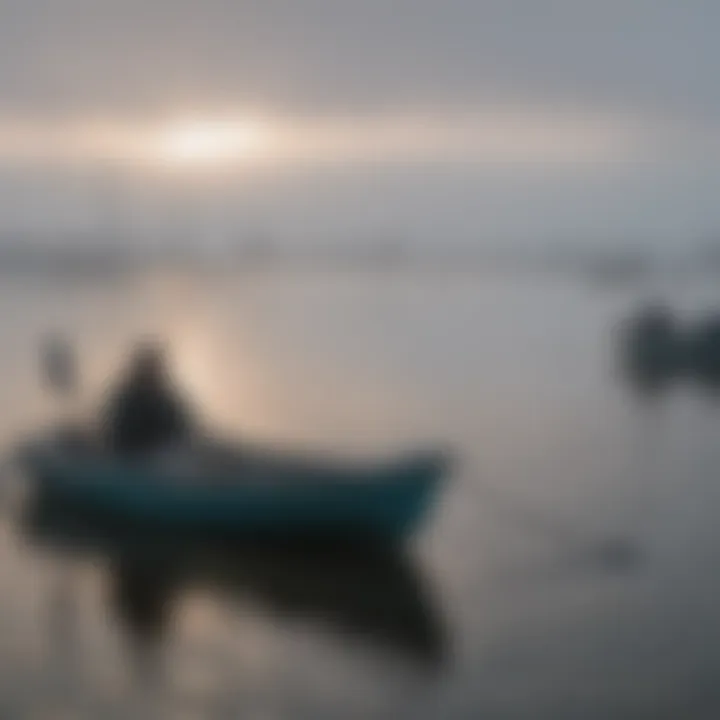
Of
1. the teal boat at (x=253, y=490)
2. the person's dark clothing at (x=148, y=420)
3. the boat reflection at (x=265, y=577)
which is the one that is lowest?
the boat reflection at (x=265, y=577)

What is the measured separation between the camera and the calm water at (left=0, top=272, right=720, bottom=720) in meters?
0.86

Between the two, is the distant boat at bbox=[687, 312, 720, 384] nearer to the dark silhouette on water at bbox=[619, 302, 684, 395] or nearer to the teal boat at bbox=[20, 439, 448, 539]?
the dark silhouette on water at bbox=[619, 302, 684, 395]

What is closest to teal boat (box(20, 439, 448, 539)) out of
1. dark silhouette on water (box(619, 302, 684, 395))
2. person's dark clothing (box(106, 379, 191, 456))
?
person's dark clothing (box(106, 379, 191, 456))

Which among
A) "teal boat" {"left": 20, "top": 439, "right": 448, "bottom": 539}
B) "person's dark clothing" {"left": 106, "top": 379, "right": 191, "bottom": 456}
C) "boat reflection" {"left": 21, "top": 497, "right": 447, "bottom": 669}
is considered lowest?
"boat reflection" {"left": 21, "top": 497, "right": 447, "bottom": 669}

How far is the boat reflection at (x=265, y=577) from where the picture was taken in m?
0.85

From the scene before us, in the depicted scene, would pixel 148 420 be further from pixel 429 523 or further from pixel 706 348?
pixel 706 348

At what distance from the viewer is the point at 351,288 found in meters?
0.87

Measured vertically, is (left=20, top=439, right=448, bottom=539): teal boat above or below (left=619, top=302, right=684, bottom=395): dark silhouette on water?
below

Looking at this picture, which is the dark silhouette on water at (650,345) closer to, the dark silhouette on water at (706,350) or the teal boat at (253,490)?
the dark silhouette on water at (706,350)

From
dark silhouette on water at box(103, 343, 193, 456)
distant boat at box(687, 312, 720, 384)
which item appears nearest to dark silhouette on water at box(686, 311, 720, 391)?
distant boat at box(687, 312, 720, 384)

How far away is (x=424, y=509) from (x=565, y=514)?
13 cm

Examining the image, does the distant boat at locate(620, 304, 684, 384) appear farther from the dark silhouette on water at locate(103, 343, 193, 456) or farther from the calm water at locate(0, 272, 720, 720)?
the dark silhouette on water at locate(103, 343, 193, 456)

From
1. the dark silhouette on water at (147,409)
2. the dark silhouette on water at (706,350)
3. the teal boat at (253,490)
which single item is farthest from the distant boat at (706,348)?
the dark silhouette on water at (147,409)

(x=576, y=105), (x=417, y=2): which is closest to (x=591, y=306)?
(x=576, y=105)
